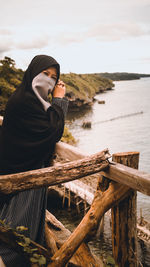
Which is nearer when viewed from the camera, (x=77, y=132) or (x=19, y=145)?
(x=19, y=145)

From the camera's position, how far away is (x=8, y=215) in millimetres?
2977

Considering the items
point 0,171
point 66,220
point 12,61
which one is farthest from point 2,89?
point 0,171

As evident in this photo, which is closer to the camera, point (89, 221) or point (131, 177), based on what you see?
point (131, 177)

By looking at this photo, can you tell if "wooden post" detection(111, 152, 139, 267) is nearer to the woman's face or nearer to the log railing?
the log railing

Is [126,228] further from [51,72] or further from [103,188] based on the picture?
[51,72]

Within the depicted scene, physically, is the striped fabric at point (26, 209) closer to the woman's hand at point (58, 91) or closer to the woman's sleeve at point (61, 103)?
the woman's sleeve at point (61, 103)

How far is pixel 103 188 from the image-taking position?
298 centimetres

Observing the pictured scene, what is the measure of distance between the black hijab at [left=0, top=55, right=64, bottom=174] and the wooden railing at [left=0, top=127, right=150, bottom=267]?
0.36m

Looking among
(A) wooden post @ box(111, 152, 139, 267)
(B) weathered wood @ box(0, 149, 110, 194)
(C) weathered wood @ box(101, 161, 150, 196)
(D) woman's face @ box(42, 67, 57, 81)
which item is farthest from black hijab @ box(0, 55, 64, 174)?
(A) wooden post @ box(111, 152, 139, 267)

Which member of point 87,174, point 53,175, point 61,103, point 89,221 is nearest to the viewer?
point 53,175

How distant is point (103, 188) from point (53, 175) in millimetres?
904

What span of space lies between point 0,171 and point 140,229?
6779 millimetres

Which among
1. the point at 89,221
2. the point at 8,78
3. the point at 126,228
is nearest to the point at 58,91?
the point at 89,221

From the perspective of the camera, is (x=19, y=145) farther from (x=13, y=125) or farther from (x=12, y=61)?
(x=12, y=61)
